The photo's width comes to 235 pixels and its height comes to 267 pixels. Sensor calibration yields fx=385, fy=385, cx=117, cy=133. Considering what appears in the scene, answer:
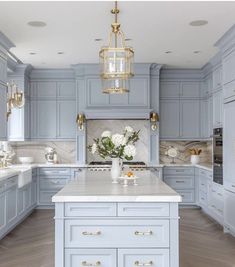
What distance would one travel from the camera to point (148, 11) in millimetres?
4293

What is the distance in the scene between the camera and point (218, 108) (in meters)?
6.27

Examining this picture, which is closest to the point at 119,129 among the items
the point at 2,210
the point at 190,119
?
the point at 190,119

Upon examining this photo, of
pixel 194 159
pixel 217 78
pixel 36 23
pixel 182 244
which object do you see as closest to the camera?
pixel 36 23

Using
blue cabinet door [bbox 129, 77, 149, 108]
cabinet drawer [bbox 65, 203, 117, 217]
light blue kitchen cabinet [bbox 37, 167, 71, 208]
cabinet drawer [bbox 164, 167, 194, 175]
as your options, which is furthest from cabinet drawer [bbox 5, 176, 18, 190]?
cabinet drawer [bbox 164, 167, 194, 175]

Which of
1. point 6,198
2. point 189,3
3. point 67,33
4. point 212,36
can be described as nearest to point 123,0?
point 189,3

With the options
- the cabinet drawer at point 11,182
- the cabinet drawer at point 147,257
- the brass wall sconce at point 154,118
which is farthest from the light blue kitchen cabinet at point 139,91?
the cabinet drawer at point 147,257

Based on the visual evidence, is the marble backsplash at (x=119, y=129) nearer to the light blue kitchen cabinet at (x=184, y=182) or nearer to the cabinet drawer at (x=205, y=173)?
the light blue kitchen cabinet at (x=184, y=182)

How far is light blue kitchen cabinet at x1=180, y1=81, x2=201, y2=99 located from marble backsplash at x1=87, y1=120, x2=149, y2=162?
0.95 metres

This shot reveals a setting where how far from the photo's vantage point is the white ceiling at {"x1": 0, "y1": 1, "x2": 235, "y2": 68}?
416 centimetres

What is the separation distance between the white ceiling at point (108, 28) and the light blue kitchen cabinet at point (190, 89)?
0.88 meters

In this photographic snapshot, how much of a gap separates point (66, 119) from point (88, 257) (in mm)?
4867

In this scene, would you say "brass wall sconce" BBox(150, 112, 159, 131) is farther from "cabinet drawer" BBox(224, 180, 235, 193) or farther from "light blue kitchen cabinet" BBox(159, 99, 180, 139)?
"cabinet drawer" BBox(224, 180, 235, 193)

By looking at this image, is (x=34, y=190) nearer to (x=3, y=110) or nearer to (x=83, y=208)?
(x=3, y=110)

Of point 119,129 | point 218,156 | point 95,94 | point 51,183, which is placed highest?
point 95,94
